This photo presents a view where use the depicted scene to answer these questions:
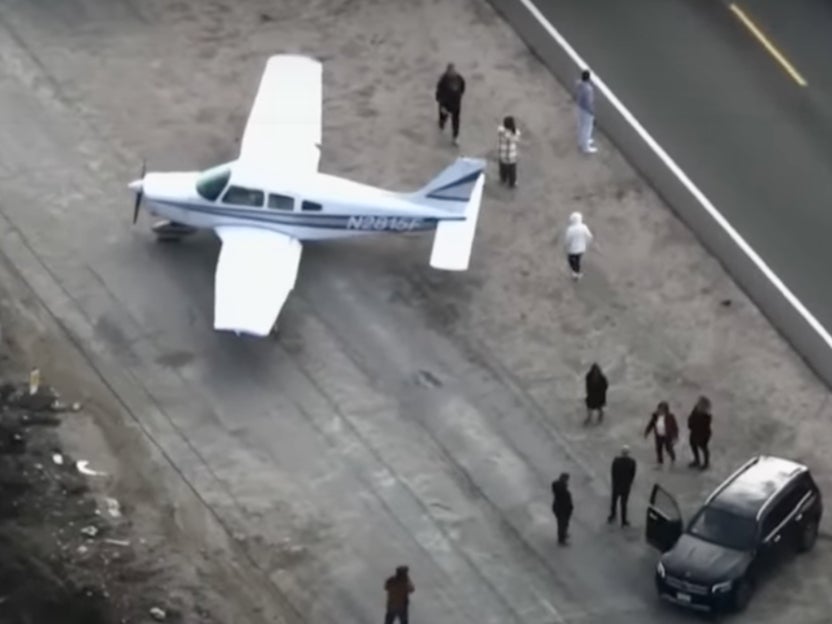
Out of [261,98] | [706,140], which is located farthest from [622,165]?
[261,98]

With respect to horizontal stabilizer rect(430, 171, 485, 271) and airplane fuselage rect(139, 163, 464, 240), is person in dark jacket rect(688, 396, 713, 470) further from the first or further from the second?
airplane fuselage rect(139, 163, 464, 240)

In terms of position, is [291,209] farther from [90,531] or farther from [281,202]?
[90,531]

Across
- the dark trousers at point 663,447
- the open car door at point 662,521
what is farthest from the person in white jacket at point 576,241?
the open car door at point 662,521

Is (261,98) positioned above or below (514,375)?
above

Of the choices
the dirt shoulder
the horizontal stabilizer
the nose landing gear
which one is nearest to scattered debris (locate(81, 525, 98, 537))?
the dirt shoulder

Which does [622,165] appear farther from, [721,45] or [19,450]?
[19,450]

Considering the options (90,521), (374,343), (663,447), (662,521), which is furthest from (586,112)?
(90,521)
